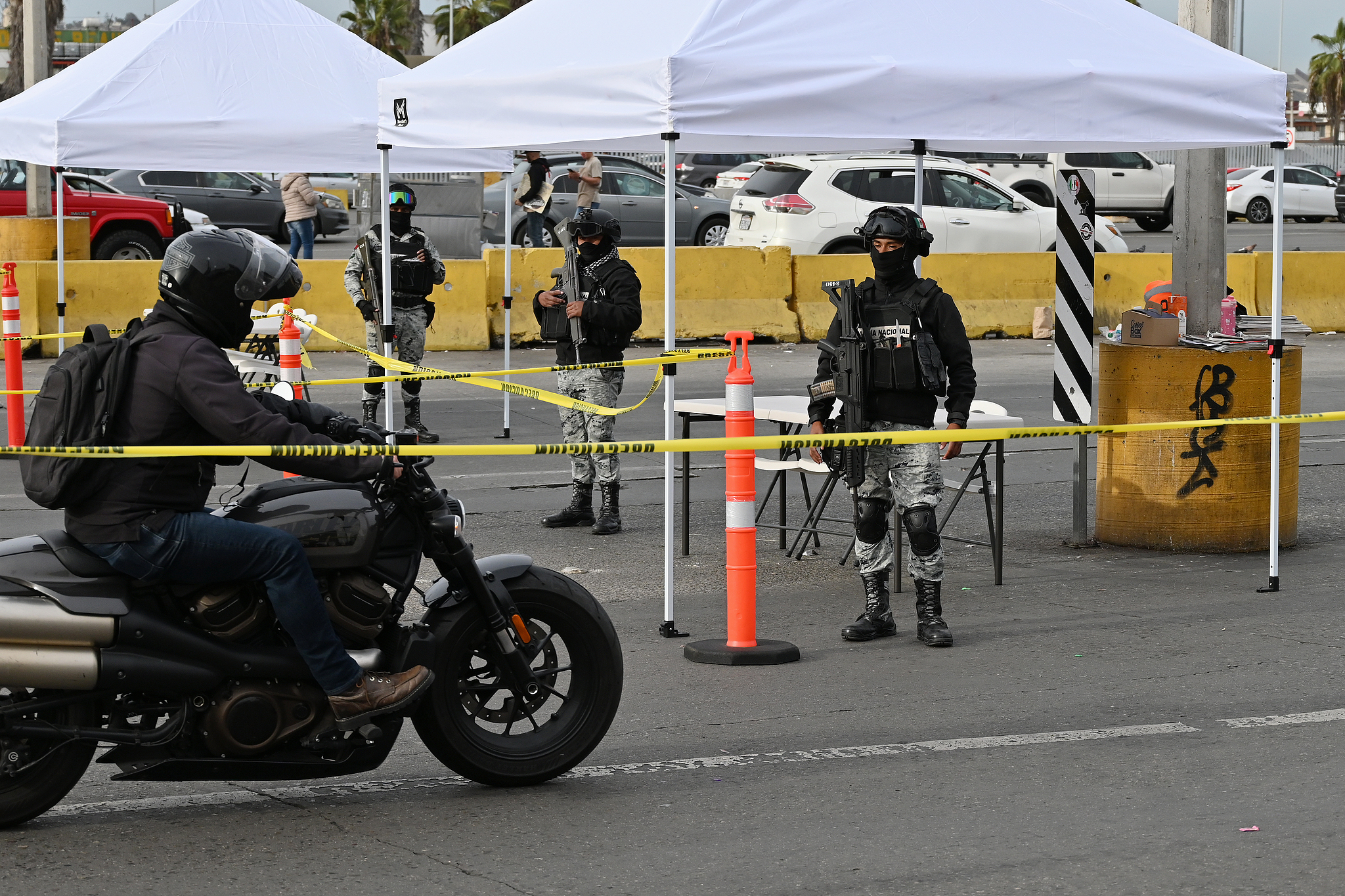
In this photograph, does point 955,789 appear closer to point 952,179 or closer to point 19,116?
point 19,116

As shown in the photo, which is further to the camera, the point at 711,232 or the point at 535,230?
the point at 711,232

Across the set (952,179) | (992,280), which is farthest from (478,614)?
(952,179)

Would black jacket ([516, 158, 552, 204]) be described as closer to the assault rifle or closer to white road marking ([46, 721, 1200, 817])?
the assault rifle

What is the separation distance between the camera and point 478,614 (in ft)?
16.9

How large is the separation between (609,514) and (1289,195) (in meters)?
37.6

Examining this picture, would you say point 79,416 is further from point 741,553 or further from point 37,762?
point 741,553

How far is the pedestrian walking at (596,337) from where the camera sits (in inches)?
395

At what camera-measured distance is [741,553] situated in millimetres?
6895

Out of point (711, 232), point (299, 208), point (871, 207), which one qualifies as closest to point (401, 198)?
point (299, 208)

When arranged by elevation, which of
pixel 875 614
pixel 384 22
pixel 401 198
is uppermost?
pixel 384 22

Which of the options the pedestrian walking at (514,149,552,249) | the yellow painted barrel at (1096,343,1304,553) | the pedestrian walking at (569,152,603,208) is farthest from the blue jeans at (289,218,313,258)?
the yellow painted barrel at (1096,343,1304,553)

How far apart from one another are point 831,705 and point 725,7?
10.8ft

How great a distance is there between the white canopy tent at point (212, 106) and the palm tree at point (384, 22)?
5997 cm

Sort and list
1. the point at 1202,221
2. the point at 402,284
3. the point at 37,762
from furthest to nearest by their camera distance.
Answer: the point at 402,284 → the point at 1202,221 → the point at 37,762
